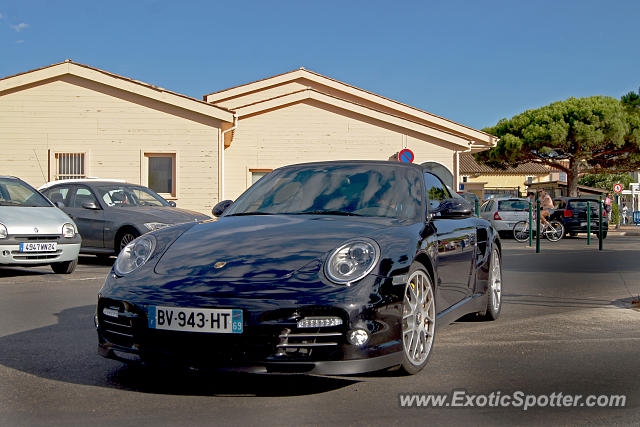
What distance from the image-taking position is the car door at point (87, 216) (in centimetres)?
1352

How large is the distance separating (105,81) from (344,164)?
1829 cm

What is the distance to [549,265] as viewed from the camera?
45.4 feet

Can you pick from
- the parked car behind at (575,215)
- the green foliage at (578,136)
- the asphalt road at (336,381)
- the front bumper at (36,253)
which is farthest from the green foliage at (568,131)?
the asphalt road at (336,381)

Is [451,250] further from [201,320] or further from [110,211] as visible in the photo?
[110,211]

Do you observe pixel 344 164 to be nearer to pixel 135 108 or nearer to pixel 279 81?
pixel 135 108

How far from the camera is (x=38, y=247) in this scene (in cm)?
1095

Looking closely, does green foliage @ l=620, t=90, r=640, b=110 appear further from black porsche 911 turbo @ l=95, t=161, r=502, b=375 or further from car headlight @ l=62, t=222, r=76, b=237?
black porsche 911 turbo @ l=95, t=161, r=502, b=375

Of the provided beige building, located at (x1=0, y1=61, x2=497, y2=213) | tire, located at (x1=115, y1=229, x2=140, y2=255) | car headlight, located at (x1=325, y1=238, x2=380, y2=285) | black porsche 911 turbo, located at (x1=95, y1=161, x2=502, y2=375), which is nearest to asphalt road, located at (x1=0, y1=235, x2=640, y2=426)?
black porsche 911 turbo, located at (x1=95, y1=161, x2=502, y2=375)

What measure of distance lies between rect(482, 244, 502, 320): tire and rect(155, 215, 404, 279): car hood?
7.08 ft

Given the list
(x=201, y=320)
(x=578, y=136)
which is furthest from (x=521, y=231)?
(x=578, y=136)

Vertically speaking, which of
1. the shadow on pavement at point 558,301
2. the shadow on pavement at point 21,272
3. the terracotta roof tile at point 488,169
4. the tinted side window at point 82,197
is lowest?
the shadow on pavement at point 21,272

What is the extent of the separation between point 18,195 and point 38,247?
4.26 ft

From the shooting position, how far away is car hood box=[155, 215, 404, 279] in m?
4.28

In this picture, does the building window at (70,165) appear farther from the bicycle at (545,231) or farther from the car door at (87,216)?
the bicycle at (545,231)
